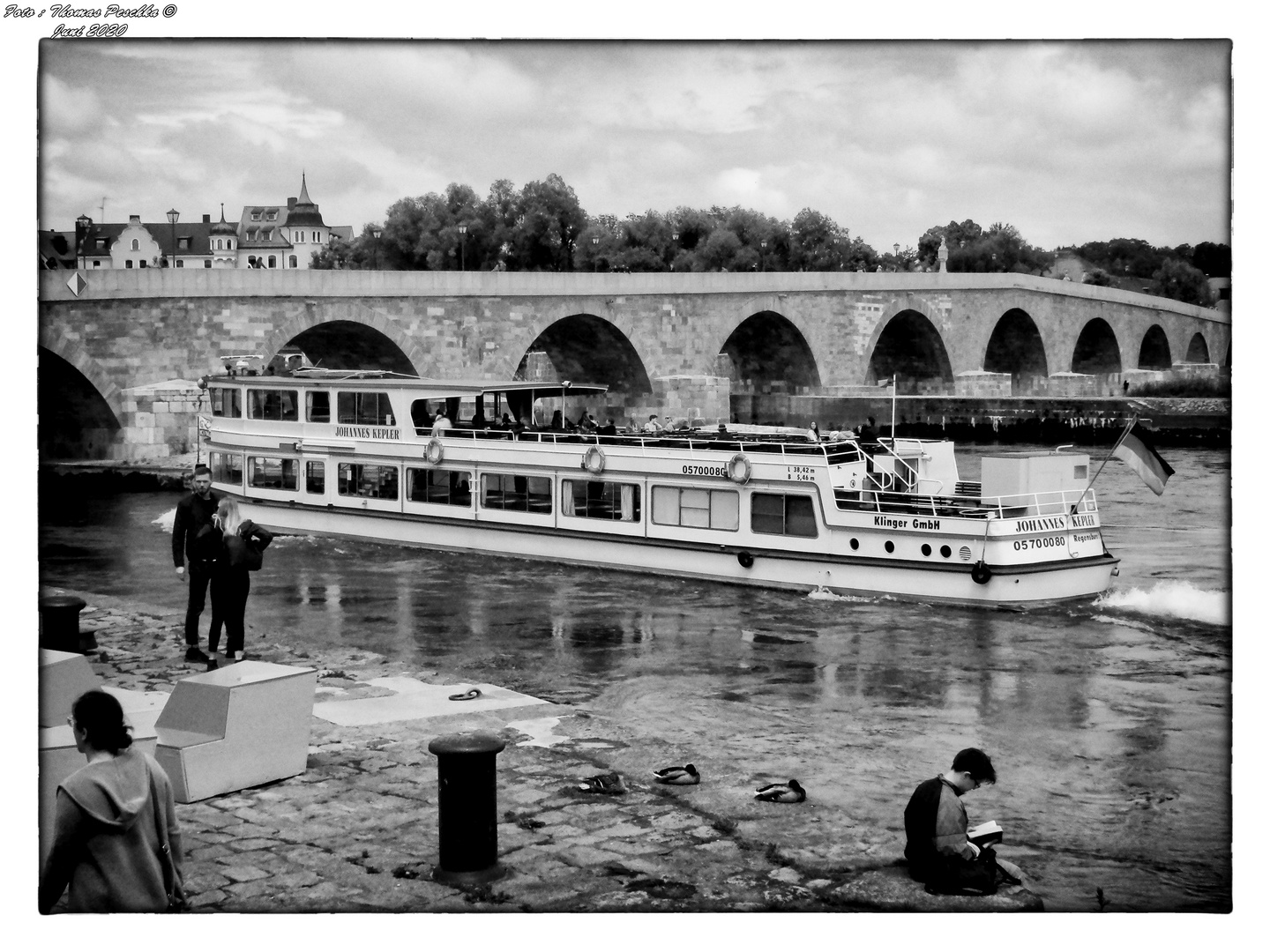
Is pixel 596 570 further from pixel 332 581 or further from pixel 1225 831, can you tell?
pixel 1225 831

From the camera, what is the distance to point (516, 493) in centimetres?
2430

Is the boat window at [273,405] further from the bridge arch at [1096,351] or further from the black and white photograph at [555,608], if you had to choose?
the bridge arch at [1096,351]

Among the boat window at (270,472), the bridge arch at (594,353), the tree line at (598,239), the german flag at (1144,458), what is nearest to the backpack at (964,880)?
the german flag at (1144,458)

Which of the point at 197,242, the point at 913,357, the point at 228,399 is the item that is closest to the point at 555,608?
the point at 228,399

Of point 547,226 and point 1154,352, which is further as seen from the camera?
point 547,226

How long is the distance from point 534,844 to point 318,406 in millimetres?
19321

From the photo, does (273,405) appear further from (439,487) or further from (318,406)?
(439,487)

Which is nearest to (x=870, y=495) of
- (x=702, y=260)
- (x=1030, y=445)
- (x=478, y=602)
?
(x=478, y=602)

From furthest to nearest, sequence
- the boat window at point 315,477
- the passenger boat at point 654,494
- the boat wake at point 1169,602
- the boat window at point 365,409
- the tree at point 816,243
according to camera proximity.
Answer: the tree at point 816,243
the boat window at point 315,477
the boat window at point 365,409
the passenger boat at point 654,494
the boat wake at point 1169,602

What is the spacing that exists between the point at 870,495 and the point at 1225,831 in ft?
45.3

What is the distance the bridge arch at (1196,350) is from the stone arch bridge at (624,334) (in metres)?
0.20

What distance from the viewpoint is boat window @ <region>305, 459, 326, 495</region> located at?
26.7 meters

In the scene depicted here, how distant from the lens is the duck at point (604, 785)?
9.18 m

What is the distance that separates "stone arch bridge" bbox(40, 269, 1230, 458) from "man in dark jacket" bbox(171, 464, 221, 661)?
13.2 meters
